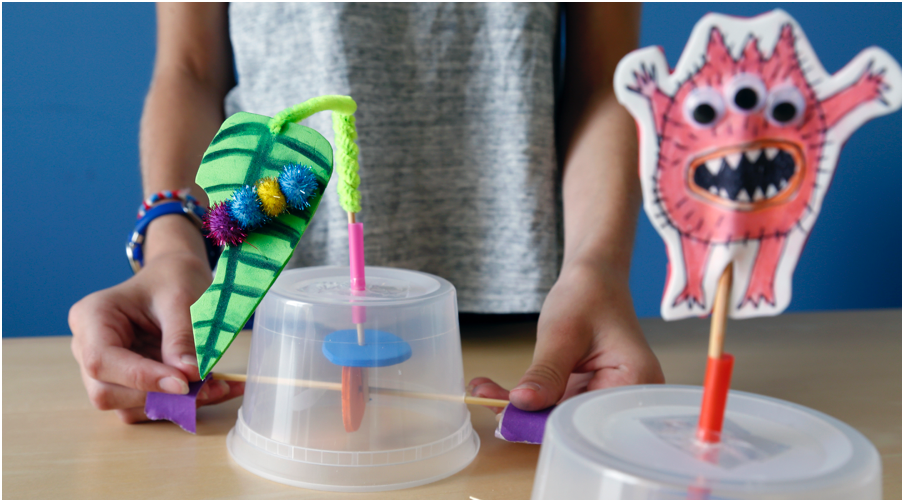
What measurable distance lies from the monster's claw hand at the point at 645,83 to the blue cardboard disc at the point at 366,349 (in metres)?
0.22

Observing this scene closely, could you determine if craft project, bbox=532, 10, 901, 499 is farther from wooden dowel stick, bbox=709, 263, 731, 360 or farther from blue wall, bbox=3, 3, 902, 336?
blue wall, bbox=3, 3, 902, 336

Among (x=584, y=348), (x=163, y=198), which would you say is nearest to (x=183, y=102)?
(x=163, y=198)

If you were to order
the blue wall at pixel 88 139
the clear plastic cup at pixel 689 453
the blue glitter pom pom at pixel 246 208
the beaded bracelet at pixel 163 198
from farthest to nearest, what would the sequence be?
the blue wall at pixel 88 139 → the beaded bracelet at pixel 163 198 → the blue glitter pom pom at pixel 246 208 → the clear plastic cup at pixel 689 453

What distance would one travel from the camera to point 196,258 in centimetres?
60

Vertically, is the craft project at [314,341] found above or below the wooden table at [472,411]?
above

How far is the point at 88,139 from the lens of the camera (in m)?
1.48

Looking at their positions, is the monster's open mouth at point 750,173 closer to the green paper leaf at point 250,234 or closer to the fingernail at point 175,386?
the green paper leaf at point 250,234

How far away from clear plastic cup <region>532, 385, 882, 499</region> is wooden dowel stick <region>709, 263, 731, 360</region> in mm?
39

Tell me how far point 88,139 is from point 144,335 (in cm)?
111

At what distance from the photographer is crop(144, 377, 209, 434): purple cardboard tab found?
1.55 feet

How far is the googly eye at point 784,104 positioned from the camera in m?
0.27

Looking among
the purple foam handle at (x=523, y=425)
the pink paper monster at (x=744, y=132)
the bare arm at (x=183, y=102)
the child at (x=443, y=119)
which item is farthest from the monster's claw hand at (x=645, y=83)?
the bare arm at (x=183, y=102)

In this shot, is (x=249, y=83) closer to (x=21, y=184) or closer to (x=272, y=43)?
(x=272, y=43)

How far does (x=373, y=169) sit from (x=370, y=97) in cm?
8
